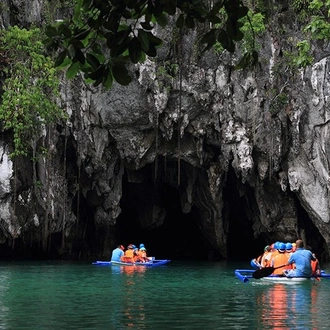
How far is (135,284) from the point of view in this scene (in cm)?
1691

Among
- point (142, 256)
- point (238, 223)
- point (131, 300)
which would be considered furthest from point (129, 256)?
point (131, 300)

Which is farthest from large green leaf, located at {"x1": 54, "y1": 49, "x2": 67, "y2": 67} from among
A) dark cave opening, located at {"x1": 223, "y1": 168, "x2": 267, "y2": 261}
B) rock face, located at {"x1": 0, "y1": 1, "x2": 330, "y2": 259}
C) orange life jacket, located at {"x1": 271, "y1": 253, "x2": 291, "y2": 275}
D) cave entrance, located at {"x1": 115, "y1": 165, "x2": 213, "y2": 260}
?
cave entrance, located at {"x1": 115, "y1": 165, "x2": 213, "y2": 260}

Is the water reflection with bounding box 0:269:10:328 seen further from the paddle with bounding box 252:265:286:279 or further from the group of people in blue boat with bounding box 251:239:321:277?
the group of people in blue boat with bounding box 251:239:321:277

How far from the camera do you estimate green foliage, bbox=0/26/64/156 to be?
23.9 metres

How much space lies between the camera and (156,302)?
42.1 ft

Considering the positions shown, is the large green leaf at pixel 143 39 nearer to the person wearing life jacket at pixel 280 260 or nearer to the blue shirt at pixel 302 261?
the blue shirt at pixel 302 261

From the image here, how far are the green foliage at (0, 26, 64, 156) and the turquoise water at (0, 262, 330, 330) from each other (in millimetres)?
5515

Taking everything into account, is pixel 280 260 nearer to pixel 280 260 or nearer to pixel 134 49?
pixel 280 260

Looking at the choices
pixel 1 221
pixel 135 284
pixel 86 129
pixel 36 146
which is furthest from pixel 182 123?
pixel 135 284

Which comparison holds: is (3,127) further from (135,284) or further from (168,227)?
(168,227)

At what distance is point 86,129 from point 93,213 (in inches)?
191

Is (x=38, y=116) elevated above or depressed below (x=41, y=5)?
below

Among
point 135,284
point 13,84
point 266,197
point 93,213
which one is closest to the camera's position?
point 135,284

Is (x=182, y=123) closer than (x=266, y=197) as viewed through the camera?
Yes
